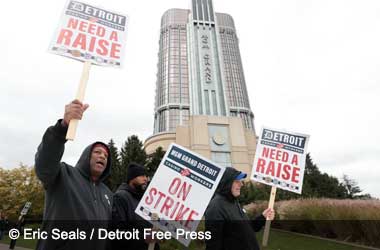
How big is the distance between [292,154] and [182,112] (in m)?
78.6

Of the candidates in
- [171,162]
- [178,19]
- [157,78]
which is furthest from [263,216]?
[178,19]

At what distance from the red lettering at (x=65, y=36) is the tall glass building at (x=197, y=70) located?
236 ft

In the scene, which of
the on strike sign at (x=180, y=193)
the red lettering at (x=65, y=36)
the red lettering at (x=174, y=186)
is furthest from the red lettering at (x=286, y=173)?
the red lettering at (x=65, y=36)

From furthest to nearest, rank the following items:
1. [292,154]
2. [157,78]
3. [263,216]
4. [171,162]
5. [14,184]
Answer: [157,78]
[14,184]
[292,154]
[263,216]
[171,162]

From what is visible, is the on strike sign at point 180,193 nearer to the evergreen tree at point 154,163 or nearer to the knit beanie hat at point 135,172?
the knit beanie hat at point 135,172

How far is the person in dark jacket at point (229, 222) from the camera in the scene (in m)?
3.66

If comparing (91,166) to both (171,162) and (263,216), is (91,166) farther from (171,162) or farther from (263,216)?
(263,216)

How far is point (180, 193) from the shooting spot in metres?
3.28

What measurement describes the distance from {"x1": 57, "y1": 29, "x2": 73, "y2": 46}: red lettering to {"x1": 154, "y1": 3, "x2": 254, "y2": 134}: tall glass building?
7202 cm

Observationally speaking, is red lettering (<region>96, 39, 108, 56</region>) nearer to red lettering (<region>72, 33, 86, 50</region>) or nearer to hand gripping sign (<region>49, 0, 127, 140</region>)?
hand gripping sign (<region>49, 0, 127, 140</region>)

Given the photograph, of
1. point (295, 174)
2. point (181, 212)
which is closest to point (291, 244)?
point (295, 174)

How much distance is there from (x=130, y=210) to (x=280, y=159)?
3565 millimetres

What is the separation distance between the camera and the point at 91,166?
293 centimetres

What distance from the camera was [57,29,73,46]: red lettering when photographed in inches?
127
